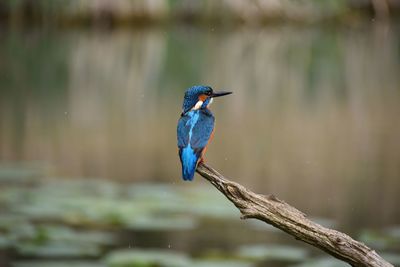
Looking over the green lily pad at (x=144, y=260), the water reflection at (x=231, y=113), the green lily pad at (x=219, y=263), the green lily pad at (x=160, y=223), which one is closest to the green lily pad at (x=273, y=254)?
the green lily pad at (x=219, y=263)

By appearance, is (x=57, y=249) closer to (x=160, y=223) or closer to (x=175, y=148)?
→ (x=160, y=223)

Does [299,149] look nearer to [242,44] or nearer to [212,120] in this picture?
[212,120]

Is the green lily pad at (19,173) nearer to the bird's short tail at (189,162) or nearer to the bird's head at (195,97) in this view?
the bird's head at (195,97)

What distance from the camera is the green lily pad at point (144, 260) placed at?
566cm

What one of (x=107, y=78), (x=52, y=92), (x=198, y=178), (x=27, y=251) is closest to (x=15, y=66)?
(x=107, y=78)

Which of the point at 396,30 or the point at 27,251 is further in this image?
the point at 396,30

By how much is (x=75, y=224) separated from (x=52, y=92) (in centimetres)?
720

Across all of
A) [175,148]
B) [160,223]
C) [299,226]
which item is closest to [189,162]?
[299,226]

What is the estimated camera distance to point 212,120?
12.0 feet

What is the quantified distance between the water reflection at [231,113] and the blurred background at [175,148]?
3cm

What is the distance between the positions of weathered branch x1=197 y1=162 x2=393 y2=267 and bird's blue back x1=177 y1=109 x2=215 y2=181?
35 cm

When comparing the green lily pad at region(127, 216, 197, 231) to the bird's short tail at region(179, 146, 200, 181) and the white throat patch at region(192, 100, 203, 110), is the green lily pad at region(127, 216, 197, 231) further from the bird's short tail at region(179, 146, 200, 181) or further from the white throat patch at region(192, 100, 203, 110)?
the bird's short tail at region(179, 146, 200, 181)

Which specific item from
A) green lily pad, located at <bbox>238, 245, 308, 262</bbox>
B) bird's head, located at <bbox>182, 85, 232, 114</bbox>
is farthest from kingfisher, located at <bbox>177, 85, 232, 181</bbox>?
green lily pad, located at <bbox>238, 245, 308, 262</bbox>

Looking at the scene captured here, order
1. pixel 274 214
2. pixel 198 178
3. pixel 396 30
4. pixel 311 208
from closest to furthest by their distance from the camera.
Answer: pixel 274 214, pixel 311 208, pixel 198 178, pixel 396 30
